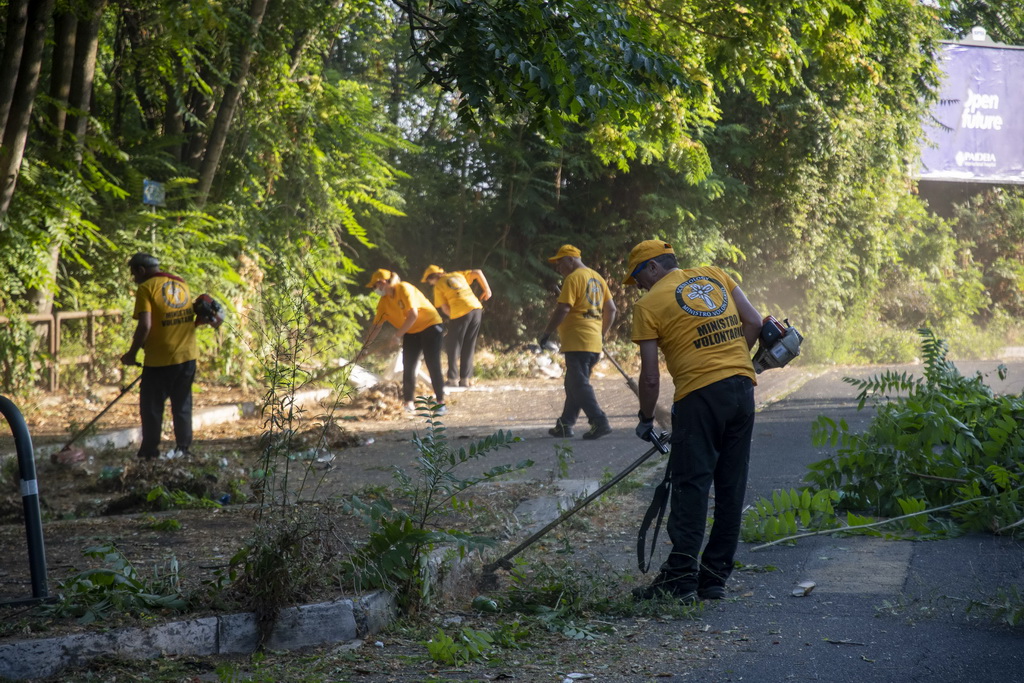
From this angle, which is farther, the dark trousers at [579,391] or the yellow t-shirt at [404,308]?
the yellow t-shirt at [404,308]

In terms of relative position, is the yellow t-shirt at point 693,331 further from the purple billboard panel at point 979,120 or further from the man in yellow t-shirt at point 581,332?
the purple billboard panel at point 979,120

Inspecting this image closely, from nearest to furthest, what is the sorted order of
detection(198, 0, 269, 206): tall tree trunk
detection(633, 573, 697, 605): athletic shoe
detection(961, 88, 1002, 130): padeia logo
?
detection(633, 573, 697, 605): athletic shoe → detection(198, 0, 269, 206): tall tree trunk → detection(961, 88, 1002, 130): padeia logo

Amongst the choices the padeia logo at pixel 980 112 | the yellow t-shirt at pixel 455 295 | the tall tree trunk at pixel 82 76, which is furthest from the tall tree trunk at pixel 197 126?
the padeia logo at pixel 980 112

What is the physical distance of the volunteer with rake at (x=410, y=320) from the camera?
11836 millimetres

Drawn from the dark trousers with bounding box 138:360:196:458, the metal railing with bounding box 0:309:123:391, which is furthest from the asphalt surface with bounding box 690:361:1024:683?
the metal railing with bounding box 0:309:123:391

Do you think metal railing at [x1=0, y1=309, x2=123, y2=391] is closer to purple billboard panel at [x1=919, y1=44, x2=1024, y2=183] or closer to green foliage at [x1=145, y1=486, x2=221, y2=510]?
green foliage at [x1=145, y1=486, x2=221, y2=510]

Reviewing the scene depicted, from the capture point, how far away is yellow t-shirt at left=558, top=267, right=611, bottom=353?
966cm

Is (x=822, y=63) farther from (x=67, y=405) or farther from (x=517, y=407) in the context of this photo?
(x=67, y=405)

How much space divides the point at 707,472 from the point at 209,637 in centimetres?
231

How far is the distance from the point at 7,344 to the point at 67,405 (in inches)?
42.8

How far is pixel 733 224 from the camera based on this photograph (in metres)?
21.0

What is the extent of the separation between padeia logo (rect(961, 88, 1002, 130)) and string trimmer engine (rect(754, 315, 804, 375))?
23.5 metres

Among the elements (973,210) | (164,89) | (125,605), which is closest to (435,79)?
(125,605)

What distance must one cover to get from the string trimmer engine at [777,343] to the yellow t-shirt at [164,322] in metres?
5.55
